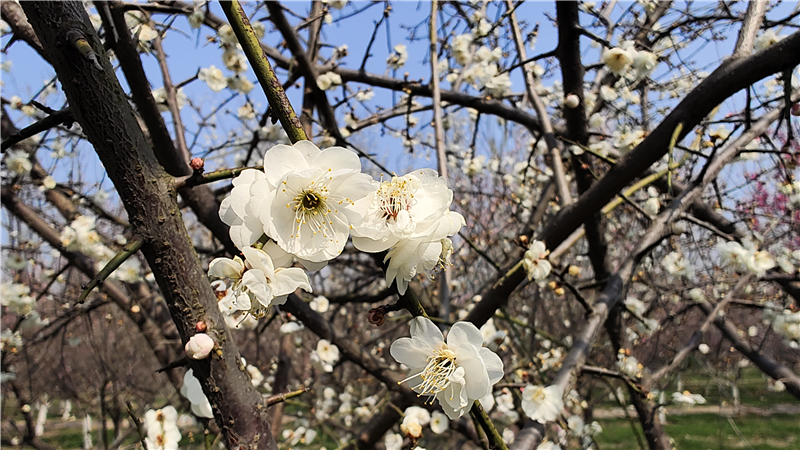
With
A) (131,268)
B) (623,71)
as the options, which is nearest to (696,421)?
(623,71)

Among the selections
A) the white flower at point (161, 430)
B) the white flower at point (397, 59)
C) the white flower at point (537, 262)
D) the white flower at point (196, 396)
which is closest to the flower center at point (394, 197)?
the white flower at point (196, 396)

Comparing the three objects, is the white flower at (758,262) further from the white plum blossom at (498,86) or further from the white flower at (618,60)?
the white plum blossom at (498,86)

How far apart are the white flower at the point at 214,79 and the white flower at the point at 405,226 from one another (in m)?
2.70

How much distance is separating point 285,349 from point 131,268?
143cm

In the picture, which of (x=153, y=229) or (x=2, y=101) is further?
(x=2, y=101)

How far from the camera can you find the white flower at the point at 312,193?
0.66 metres

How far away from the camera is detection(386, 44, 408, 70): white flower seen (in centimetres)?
380

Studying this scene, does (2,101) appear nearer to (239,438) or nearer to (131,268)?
(131,268)

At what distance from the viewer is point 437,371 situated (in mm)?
813

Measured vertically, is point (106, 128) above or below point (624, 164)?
below

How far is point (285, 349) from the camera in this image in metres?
3.86

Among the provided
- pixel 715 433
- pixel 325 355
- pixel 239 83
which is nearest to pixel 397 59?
pixel 239 83

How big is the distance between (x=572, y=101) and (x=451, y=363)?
2.01 m

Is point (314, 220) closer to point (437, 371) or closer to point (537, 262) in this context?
point (437, 371)
